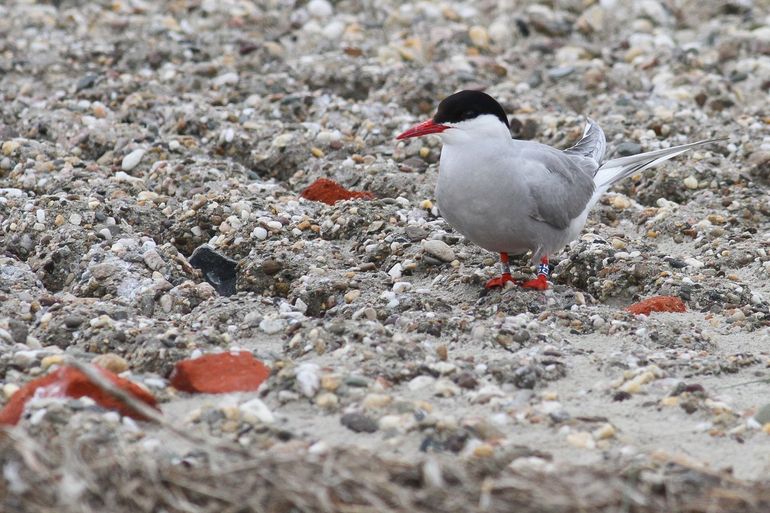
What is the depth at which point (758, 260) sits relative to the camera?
5.35m

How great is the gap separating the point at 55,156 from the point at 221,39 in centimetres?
218

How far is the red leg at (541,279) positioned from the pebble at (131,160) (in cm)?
233

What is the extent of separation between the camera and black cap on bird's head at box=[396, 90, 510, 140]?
5008 mm

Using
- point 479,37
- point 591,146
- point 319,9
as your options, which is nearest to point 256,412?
point 591,146

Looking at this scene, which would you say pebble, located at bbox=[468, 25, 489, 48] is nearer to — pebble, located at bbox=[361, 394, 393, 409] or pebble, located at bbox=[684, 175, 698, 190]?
pebble, located at bbox=[684, 175, 698, 190]

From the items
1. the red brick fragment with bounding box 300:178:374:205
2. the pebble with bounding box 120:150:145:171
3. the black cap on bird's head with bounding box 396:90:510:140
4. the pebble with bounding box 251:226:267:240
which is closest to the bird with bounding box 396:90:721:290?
the black cap on bird's head with bounding box 396:90:510:140

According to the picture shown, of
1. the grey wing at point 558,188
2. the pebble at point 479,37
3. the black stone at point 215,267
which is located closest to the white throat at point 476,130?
the grey wing at point 558,188

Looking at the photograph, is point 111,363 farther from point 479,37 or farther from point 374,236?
point 479,37

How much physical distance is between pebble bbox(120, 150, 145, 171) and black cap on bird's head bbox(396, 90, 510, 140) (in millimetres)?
1881

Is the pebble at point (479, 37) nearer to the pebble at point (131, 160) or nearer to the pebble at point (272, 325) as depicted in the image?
the pebble at point (131, 160)

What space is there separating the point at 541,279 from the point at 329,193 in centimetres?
140

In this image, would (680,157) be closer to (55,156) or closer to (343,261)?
(343,261)

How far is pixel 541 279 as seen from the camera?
16.6 ft

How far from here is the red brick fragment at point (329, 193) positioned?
19.6 ft
